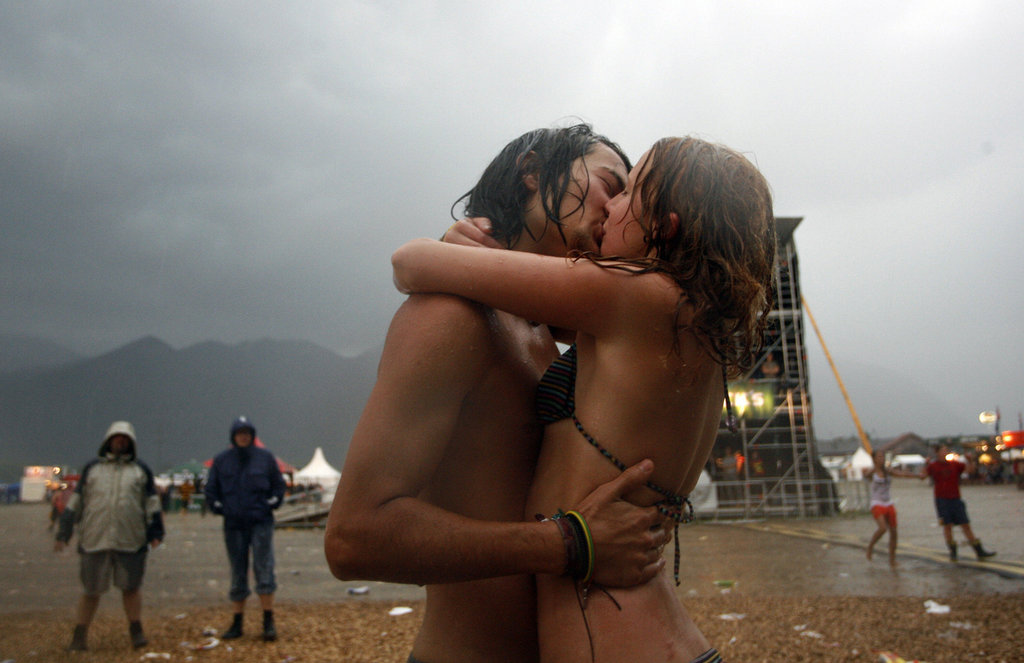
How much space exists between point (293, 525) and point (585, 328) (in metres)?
21.0

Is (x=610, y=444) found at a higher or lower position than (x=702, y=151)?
lower

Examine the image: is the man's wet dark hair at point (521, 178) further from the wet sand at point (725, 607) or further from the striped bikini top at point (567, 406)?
the wet sand at point (725, 607)

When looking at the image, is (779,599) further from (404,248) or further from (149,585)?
(149,585)

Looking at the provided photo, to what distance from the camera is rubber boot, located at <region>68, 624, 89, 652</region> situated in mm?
5590

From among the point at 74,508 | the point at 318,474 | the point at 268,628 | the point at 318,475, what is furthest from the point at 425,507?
the point at 318,474

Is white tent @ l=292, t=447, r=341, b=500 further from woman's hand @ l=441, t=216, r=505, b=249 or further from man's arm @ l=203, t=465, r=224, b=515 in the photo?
woman's hand @ l=441, t=216, r=505, b=249

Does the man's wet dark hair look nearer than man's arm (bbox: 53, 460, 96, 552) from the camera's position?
Yes

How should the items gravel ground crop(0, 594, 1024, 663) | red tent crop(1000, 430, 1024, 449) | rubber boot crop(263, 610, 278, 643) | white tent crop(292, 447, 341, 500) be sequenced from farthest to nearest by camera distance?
red tent crop(1000, 430, 1024, 449) → white tent crop(292, 447, 341, 500) → rubber boot crop(263, 610, 278, 643) → gravel ground crop(0, 594, 1024, 663)

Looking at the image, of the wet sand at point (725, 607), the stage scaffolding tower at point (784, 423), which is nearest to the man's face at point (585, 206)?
the wet sand at point (725, 607)

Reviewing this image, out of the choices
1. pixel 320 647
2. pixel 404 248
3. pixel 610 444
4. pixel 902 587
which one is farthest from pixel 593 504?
pixel 902 587

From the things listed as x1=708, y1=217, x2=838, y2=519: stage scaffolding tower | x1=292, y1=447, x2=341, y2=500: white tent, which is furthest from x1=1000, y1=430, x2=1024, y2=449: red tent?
x1=292, y1=447, x2=341, y2=500: white tent

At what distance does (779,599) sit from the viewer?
7.19 meters

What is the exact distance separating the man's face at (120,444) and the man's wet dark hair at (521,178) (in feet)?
19.1

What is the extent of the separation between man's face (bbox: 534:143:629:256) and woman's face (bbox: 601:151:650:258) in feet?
0.46
